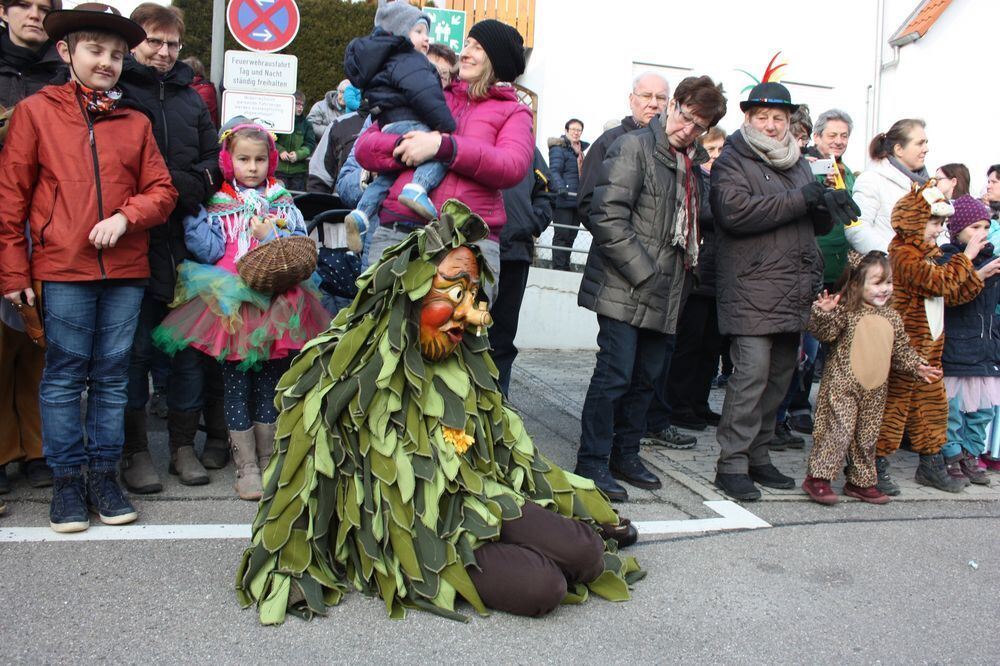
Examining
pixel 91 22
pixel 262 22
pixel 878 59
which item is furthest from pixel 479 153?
pixel 878 59

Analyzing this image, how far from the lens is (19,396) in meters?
4.53

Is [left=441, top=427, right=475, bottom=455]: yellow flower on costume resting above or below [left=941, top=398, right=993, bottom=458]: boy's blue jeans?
above

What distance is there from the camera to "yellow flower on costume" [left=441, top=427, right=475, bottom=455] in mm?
3400

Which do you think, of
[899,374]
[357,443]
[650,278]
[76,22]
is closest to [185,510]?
[357,443]

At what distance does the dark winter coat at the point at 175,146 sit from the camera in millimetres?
4492

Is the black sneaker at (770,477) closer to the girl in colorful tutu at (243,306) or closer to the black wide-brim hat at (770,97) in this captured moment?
the black wide-brim hat at (770,97)

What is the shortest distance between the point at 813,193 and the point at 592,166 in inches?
48.0

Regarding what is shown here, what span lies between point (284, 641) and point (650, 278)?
266 cm

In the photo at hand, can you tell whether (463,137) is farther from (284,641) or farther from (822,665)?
(822,665)

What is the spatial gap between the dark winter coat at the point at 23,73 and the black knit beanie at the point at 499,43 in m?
1.88

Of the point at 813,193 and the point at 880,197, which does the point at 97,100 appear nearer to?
the point at 813,193

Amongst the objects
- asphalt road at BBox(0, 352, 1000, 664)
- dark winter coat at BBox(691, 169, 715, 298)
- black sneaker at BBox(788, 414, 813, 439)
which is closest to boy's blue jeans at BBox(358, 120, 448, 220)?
asphalt road at BBox(0, 352, 1000, 664)

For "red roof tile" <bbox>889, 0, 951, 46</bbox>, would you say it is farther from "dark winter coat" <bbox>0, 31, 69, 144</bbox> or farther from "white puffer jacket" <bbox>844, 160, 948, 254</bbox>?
"dark winter coat" <bbox>0, 31, 69, 144</bbox>

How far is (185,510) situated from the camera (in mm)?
4281
